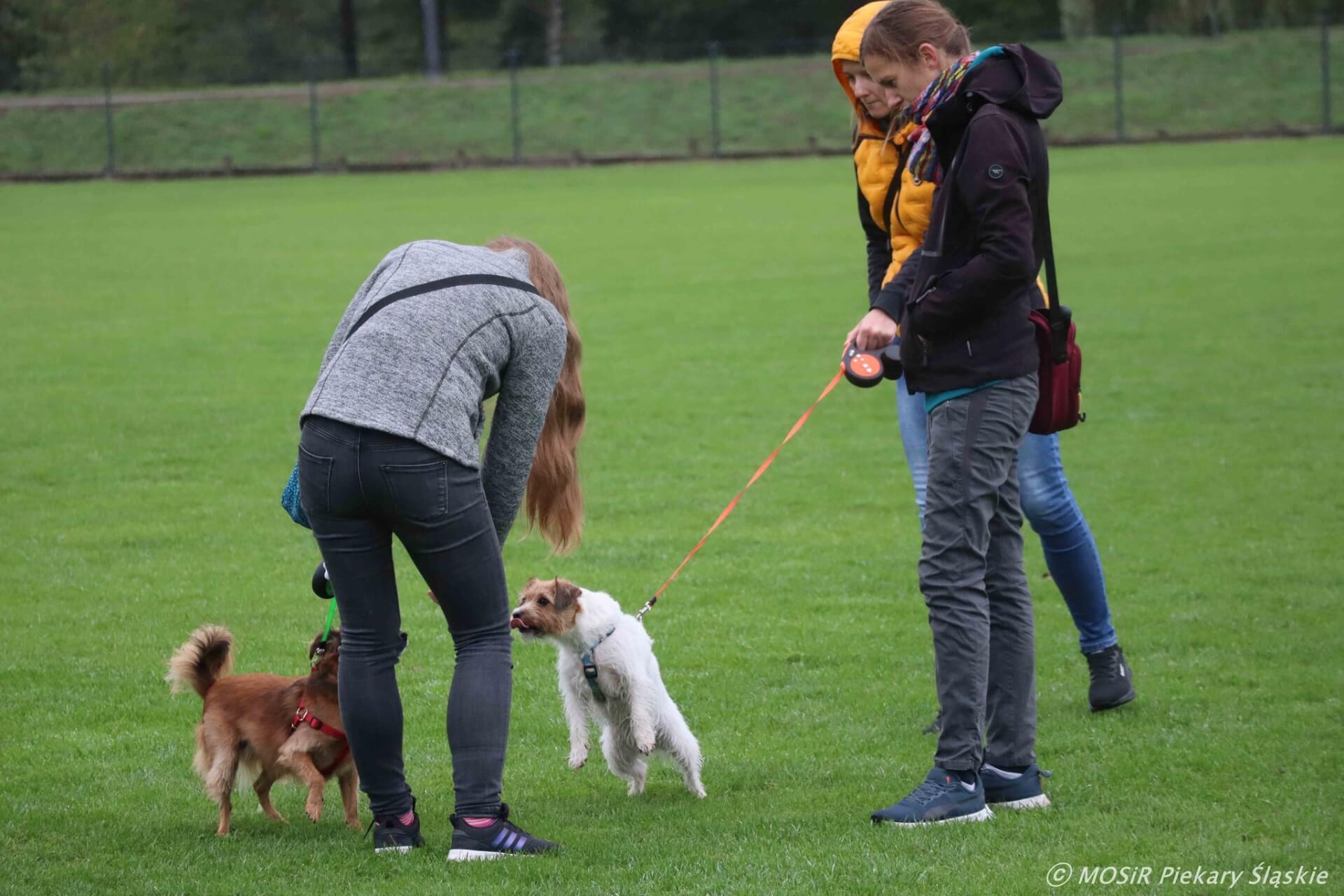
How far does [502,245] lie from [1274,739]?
10.1 ft

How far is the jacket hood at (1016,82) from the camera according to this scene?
12.9ft

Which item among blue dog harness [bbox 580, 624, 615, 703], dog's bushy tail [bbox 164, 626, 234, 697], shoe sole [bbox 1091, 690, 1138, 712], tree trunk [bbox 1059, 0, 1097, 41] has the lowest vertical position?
shoe sole [bbox 1091, 690, 1138, 712]

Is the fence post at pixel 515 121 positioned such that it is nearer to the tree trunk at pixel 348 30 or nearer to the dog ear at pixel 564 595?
the tree trunk at pixel 348 30

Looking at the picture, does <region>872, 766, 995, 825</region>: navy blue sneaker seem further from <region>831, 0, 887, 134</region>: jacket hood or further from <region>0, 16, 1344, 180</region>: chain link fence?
<region>0, 16, 1344, 180</region>: chain link fence

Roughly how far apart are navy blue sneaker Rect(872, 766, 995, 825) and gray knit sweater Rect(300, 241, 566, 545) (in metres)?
1.37

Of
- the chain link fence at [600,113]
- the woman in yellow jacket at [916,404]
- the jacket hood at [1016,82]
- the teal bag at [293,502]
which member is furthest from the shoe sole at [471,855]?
the chain link fence at [600,113]

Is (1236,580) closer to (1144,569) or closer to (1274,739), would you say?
(1144,569)


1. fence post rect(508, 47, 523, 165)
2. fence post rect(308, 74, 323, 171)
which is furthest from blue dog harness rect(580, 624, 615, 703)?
fence post rect(308, 74, 323, 171)

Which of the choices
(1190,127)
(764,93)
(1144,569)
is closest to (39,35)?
(764,93)

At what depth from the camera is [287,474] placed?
9.87 metres

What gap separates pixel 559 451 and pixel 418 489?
2.21 feet

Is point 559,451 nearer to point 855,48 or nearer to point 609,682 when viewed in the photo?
point 609,682

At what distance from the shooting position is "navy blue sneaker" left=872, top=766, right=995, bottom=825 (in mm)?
4211

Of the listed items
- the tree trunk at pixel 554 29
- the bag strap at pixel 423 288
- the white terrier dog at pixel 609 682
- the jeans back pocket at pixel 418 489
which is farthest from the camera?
the tree trunk at pixel 554 29
